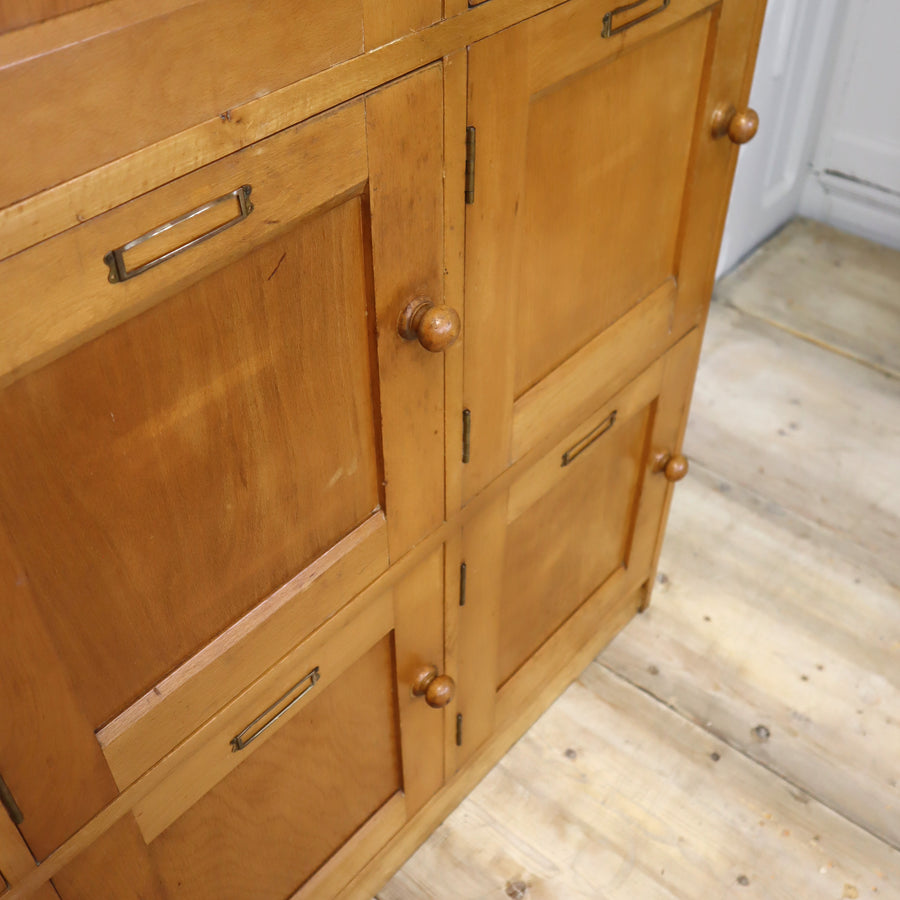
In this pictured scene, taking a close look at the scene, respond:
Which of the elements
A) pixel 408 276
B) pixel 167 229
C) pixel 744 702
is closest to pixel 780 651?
pixel 744 702

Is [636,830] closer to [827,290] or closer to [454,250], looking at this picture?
[454,250]

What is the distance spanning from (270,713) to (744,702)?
1006 millimetres

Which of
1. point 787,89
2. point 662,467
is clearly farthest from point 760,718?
point 787,89

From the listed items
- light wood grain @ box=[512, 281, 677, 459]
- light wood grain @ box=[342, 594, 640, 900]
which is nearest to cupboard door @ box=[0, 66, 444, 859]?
light wood grain @ box=[512, 281, 677, 459]

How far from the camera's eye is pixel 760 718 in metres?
1.68

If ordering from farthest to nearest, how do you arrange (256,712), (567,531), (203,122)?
(567,531)
(256,712)
(203,122)

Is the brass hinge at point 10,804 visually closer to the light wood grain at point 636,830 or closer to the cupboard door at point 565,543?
the cupboard door at point 565,543

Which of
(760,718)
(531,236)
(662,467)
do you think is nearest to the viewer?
(531,236)

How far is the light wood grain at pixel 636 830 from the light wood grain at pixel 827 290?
119 cm

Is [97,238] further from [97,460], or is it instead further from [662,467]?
[662,467]

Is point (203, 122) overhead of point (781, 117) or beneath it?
overhead

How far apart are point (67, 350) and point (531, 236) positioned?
1.65 feet

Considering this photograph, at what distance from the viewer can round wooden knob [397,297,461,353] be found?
84cm

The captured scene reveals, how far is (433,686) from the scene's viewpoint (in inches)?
46.6
